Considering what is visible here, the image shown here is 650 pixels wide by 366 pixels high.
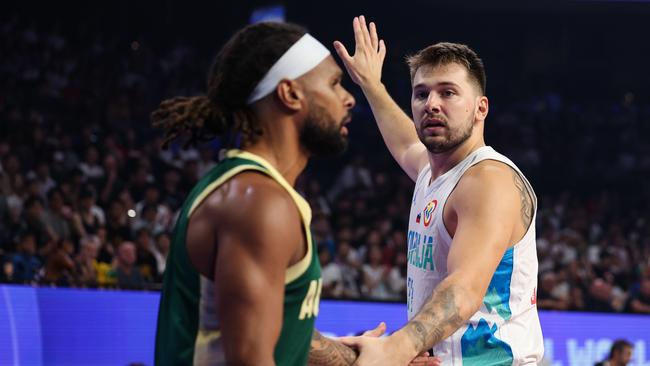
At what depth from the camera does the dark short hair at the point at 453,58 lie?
399 cm

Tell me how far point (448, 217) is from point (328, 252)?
Result: 22.5 ft

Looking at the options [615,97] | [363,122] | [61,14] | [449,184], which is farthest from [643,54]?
[449,184]

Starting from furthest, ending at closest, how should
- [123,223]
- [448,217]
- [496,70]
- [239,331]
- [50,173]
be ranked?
[496,70] → [50,173] → [123,223] → [448,217] → [239,331]

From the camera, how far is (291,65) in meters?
2.59

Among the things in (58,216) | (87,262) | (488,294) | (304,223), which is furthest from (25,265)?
(304,223)

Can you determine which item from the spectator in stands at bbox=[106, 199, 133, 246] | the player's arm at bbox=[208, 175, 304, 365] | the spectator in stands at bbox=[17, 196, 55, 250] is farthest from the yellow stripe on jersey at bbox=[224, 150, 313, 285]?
the spectator in stands at bbox=[106, 199, 133, 246]

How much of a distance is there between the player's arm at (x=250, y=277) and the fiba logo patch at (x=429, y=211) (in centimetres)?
168

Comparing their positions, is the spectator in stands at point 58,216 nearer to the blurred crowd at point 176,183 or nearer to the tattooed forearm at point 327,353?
the blurred crowd at point 176,183

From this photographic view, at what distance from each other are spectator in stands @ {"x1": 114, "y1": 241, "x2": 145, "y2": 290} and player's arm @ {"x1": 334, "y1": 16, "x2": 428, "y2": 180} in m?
4.72

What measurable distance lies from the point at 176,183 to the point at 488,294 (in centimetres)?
861

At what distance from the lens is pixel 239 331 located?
7.70ft

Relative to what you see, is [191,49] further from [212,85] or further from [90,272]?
[212,85]

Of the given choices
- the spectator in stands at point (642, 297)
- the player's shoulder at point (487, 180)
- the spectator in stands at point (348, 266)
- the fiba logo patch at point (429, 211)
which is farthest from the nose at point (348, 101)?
the spectator in stands at point (642, 297)

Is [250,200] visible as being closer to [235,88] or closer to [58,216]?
[235,88]
